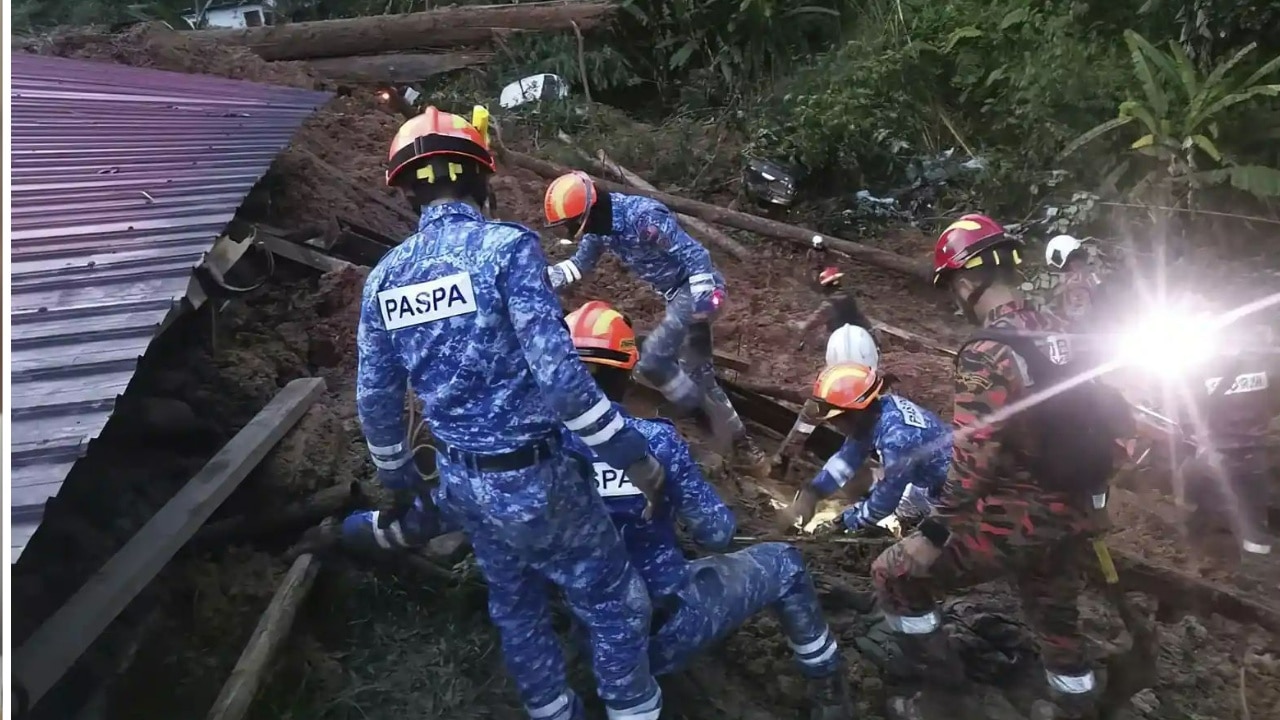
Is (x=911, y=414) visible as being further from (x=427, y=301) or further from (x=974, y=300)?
(x=427, y=301)

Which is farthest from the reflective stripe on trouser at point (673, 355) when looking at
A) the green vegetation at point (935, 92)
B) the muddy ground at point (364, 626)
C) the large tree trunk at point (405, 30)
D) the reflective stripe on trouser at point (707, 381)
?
the large tree trunk at point (405, 30)

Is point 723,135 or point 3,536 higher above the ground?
point 3,536

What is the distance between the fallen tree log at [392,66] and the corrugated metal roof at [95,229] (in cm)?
537

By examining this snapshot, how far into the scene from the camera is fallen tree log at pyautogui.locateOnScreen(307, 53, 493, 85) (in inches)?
476

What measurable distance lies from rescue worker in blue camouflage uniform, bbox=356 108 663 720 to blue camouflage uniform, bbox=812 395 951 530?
1441 mm

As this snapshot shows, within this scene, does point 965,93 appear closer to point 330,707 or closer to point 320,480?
point 320,480

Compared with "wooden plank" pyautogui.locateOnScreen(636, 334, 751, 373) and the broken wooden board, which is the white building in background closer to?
"wooden plank" pyautogui.locateOnScreen(636, 334, 751, 373)

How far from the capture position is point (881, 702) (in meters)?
3.96

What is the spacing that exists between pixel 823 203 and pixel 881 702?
25.6ft

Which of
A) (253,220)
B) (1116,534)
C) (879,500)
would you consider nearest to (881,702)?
(879,500)

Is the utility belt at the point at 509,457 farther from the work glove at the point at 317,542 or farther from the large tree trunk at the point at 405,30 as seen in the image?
the large tree trunk at the point at 405,30

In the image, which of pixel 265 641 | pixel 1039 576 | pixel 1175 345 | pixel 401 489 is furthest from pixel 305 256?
pixel 1175 345

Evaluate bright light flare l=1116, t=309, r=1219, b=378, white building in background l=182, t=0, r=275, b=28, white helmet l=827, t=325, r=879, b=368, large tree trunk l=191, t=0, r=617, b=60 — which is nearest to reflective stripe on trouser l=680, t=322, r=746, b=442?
white helmet l=827, t=325, r=879, b=368

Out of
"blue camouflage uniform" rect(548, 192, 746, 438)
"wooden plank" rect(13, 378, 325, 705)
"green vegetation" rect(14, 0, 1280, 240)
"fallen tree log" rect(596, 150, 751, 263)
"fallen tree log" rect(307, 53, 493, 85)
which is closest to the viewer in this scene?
"wooden plank" rect(13, 378, 325, 705)
